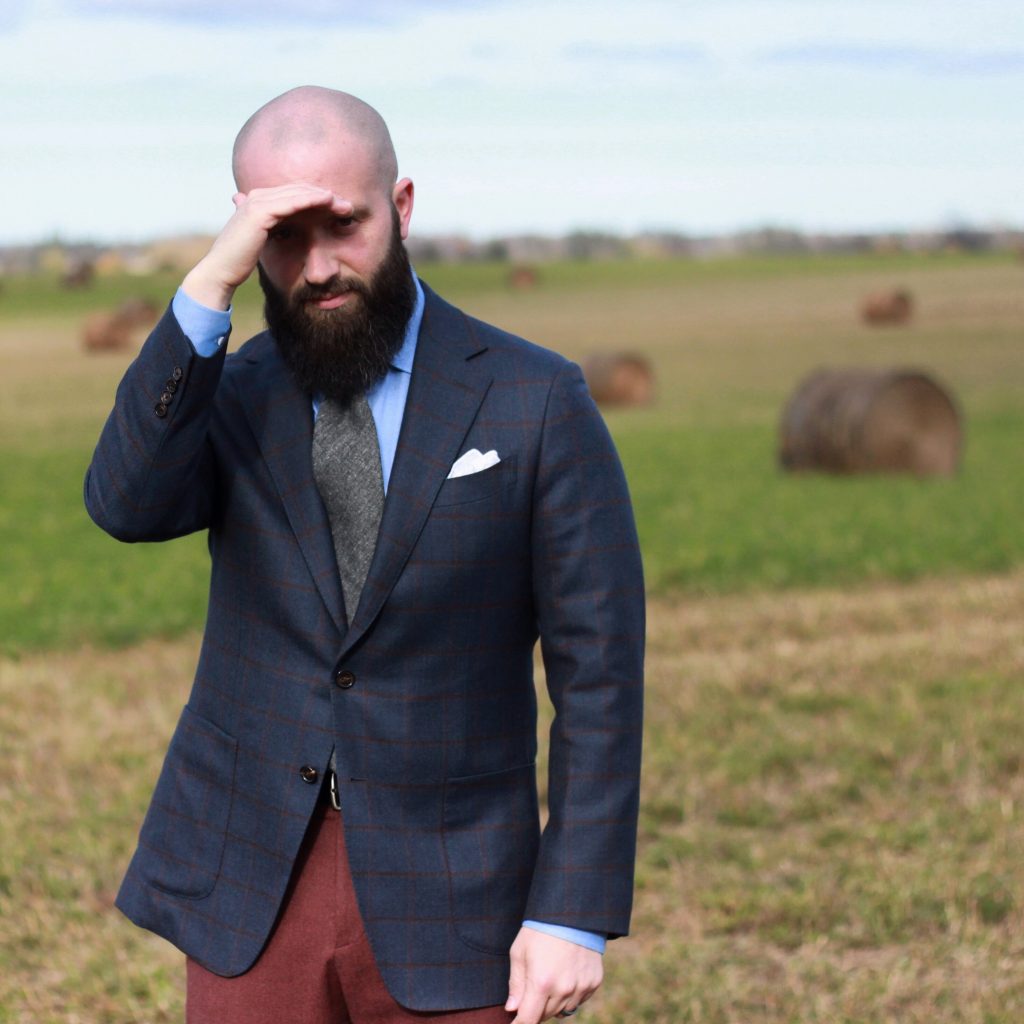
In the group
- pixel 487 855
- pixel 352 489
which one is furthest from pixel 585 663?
pixel 352 489

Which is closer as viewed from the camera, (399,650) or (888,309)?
(399,650)

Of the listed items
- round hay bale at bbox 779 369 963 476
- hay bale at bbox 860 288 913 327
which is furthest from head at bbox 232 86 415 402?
hay bale at bbox 860 288 913 327

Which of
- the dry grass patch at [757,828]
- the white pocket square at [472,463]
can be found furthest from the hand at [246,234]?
the dry grass patch at [757,828]

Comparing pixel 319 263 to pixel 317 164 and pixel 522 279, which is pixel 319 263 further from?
pixel 522 279

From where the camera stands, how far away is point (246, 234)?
8.94 feet

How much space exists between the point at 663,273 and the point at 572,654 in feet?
280

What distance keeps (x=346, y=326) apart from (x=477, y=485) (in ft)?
1.20

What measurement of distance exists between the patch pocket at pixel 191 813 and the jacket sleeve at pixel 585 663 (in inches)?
23.7

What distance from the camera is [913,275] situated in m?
73.8

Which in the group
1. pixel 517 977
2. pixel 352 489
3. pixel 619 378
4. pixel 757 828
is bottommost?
pixel 757 828

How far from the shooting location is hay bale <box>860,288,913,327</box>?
4784 cm

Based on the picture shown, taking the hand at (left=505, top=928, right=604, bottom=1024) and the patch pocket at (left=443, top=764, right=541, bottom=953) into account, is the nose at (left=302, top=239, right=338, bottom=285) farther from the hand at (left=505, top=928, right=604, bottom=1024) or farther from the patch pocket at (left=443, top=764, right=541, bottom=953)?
the hand at (left=505, top=928, right=604, bottom=1024)

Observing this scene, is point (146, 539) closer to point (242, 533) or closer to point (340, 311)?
point (242, 533)

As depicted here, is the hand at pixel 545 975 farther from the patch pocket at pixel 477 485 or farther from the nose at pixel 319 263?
the nose at pixel 319 263
